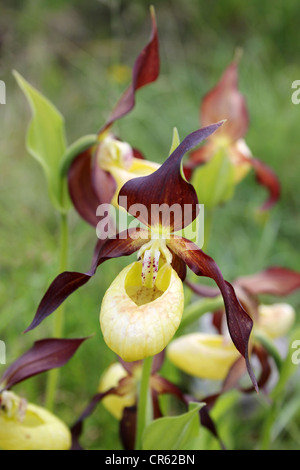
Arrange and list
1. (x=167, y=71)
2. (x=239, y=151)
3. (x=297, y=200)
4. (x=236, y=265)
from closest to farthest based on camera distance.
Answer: (x=239, y=151), (x=236, y=265), (x=297, y=200), (x=167, y=71)

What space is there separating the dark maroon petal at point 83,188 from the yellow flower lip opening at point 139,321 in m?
0.33

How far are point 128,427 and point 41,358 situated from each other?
0.21 metres

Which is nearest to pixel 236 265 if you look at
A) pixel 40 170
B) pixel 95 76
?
pixel 40 170

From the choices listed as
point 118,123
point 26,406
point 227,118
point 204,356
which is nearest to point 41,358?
point 26,406

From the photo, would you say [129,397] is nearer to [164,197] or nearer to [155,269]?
[155,269]

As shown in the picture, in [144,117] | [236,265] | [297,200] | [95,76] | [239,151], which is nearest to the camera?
[239,151]

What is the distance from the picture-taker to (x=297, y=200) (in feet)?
7.52

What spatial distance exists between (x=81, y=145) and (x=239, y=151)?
0.54 meters

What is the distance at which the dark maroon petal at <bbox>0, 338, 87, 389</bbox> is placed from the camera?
82 centimetres

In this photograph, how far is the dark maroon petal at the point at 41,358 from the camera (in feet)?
2.68

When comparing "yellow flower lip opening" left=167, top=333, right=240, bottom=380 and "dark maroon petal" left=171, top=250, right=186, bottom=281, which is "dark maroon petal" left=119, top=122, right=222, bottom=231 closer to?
"dark maroon petal" left=171, top=250, right=186, bottom=281

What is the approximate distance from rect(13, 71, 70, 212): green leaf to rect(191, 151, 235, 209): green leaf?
1.03ft

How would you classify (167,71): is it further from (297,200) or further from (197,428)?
(197,428)
